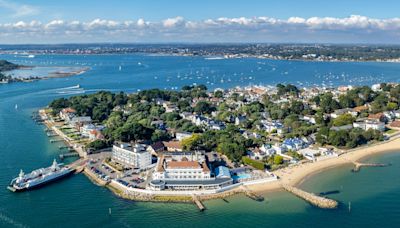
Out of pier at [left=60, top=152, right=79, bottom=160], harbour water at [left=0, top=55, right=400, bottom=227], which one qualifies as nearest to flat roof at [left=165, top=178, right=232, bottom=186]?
harbour water at [left=0, top=55, right=400, bottom=227]

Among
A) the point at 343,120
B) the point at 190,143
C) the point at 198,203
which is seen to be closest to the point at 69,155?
the point at 190,143

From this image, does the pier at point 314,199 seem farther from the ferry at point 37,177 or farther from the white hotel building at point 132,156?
the ferry at point 37,177

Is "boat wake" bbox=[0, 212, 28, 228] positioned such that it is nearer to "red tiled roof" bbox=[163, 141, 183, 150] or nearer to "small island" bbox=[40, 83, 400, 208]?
"small island" bbox=[40, 83, 400, 208]

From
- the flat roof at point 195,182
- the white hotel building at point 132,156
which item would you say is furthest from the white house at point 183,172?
the white hotel building at point 132,156

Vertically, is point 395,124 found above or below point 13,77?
below

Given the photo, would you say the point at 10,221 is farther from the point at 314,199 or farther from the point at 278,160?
the point at 278,160

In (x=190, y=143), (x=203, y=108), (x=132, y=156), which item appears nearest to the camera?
(x=132, y=156)
